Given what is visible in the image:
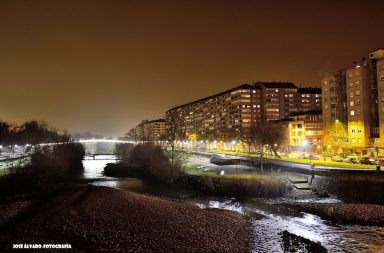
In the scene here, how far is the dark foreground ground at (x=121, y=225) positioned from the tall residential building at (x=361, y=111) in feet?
244

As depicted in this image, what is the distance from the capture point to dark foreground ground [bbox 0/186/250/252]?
85.9 ft

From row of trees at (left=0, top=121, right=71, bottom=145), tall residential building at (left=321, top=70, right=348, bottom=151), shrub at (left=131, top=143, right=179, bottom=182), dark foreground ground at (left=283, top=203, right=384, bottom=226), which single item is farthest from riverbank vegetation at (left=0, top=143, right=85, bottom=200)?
tall residential building at (left=321, top=70, right=348, bottom=151)

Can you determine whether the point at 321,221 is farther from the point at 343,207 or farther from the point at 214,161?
the point at 214,161

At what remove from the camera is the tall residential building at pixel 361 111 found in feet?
309

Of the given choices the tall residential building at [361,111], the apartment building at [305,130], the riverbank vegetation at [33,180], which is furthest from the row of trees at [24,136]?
the tall residential building at [361,111]

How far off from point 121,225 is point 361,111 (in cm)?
8895

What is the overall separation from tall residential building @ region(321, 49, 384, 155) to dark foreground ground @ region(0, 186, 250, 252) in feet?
244

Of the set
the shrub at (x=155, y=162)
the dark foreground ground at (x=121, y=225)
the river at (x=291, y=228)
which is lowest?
the river at (x=291, y=228)

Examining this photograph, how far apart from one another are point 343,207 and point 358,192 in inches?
440

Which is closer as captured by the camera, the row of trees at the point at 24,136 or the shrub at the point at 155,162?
the shrub at the point at 155,162

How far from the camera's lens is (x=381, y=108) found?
92.4 m

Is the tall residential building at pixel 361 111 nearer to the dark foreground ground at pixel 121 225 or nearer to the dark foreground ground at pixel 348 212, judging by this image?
the dark foreground ground at pixel 348 212

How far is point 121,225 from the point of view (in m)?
30.1

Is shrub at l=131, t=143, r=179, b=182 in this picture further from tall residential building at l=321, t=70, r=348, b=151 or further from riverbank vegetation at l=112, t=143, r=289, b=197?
tall residential building at l=321, t=70, r=348, b=151
